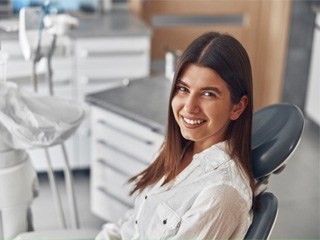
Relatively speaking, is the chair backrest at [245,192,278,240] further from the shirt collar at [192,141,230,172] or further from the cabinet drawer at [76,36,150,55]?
the cabinet drawer at [76,36,150,55]

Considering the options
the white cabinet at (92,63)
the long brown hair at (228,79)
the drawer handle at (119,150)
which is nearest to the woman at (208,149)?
the long brown hair at (228,79)

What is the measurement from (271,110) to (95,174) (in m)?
1.16

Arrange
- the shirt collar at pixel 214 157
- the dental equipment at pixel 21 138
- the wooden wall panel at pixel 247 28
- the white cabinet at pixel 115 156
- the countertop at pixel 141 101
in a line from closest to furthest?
1. the shirt collar at pixel 214 157
2. the dental equipment at pixel 21 138
3. the countertop at pixel 141 101
4. the white cabinet at pixel 115 156
5. the wooden wall panel at pixel 247 28

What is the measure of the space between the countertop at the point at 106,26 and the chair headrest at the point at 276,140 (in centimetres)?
161

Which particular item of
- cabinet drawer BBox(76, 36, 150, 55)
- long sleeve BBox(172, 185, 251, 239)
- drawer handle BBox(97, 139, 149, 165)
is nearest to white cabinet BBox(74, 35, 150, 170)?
cabinet drawer BBox(76, 36, 150, 55)

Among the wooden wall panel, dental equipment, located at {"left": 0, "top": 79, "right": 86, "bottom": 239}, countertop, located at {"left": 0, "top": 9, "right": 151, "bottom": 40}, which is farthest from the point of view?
the wooden wall panel

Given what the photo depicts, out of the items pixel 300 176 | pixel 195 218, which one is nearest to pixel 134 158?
pixel 195 218

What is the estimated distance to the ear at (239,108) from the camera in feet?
4.56

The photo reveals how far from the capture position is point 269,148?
5.00 ft

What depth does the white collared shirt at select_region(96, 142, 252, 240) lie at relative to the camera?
4.47 ft

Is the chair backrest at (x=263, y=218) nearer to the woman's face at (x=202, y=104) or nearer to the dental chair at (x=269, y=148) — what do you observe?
the dental chair at (x=269, y=148)

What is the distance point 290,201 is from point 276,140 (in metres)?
1.75

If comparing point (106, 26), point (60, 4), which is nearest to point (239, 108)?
point (106, 26)

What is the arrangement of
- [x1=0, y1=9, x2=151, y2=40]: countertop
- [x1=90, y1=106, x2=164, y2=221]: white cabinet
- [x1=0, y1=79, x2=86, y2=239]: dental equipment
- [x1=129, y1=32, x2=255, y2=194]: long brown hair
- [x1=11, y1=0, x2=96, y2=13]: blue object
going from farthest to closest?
1. [x1=11, y1=0, x2=96, y2=13]: blue object
2. [x1=0, y1=9, x2=151, y2=40]: countertop
3. [x1=90, y1=106, x2=164, y2=221]: white cabinet
4. [x1=0, y1=79, x2=86, y2=239]: dental equipment
5. [x1=129, y1=32, x2=255, y2=194]: long brown hair
